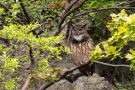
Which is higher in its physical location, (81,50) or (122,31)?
(122,31)

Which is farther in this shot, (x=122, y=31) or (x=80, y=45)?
(x=80, y=45)

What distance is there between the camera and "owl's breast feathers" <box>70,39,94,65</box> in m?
5.21

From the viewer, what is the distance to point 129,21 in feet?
6.95

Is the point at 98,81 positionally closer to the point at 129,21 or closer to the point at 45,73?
the point at 45,73

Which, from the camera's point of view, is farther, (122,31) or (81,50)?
(81,50)

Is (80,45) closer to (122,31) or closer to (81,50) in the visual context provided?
(81,50)

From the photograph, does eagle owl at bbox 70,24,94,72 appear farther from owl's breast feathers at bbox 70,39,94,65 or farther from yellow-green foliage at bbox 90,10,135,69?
yellow-green foliage at bbox 90,10,135,69

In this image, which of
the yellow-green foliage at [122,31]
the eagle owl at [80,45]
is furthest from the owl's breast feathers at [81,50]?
the yellow-green foliage at [122,31]

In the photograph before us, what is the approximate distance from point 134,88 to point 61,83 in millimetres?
2052

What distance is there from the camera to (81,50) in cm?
529

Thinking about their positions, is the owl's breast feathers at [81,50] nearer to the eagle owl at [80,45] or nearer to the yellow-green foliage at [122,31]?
the eagle owl at [80,45]

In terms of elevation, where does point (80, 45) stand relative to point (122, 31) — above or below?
below

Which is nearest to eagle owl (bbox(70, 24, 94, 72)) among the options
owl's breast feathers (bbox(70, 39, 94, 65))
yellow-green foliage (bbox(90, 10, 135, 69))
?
owl's breast feathers (bbox(70, 39, 94, 65))

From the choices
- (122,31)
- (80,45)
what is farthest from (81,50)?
(122,31)
